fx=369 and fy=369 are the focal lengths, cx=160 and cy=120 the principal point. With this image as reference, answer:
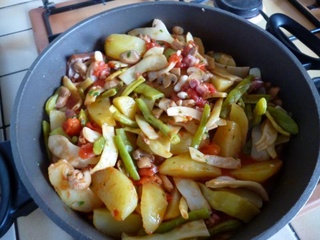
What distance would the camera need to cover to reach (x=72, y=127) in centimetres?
84

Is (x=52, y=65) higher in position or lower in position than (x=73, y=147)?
higher

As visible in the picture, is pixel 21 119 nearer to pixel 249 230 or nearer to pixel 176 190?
pixel 176 190

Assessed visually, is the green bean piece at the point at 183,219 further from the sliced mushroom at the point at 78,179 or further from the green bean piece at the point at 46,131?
the green bean piece at the point at 46,131

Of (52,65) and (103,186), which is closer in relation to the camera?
(103,186)

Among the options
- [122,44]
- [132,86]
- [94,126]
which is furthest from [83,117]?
[122,44]

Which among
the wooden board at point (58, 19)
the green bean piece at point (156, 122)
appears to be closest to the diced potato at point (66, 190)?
the green bean piece at point (156, 122)

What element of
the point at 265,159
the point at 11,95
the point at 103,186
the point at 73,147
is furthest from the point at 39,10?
the point at 265,159

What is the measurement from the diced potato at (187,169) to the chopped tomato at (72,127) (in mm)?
214

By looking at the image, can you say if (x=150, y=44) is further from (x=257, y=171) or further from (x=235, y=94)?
(x=257, y=171)

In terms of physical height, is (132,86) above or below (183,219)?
above

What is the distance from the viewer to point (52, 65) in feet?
3.05

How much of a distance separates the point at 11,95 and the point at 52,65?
0.74 feet

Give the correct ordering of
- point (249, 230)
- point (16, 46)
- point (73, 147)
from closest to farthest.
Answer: point (249, 230) < point (73, 147) < point (16, 46)

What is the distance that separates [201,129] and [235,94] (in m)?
0.15
